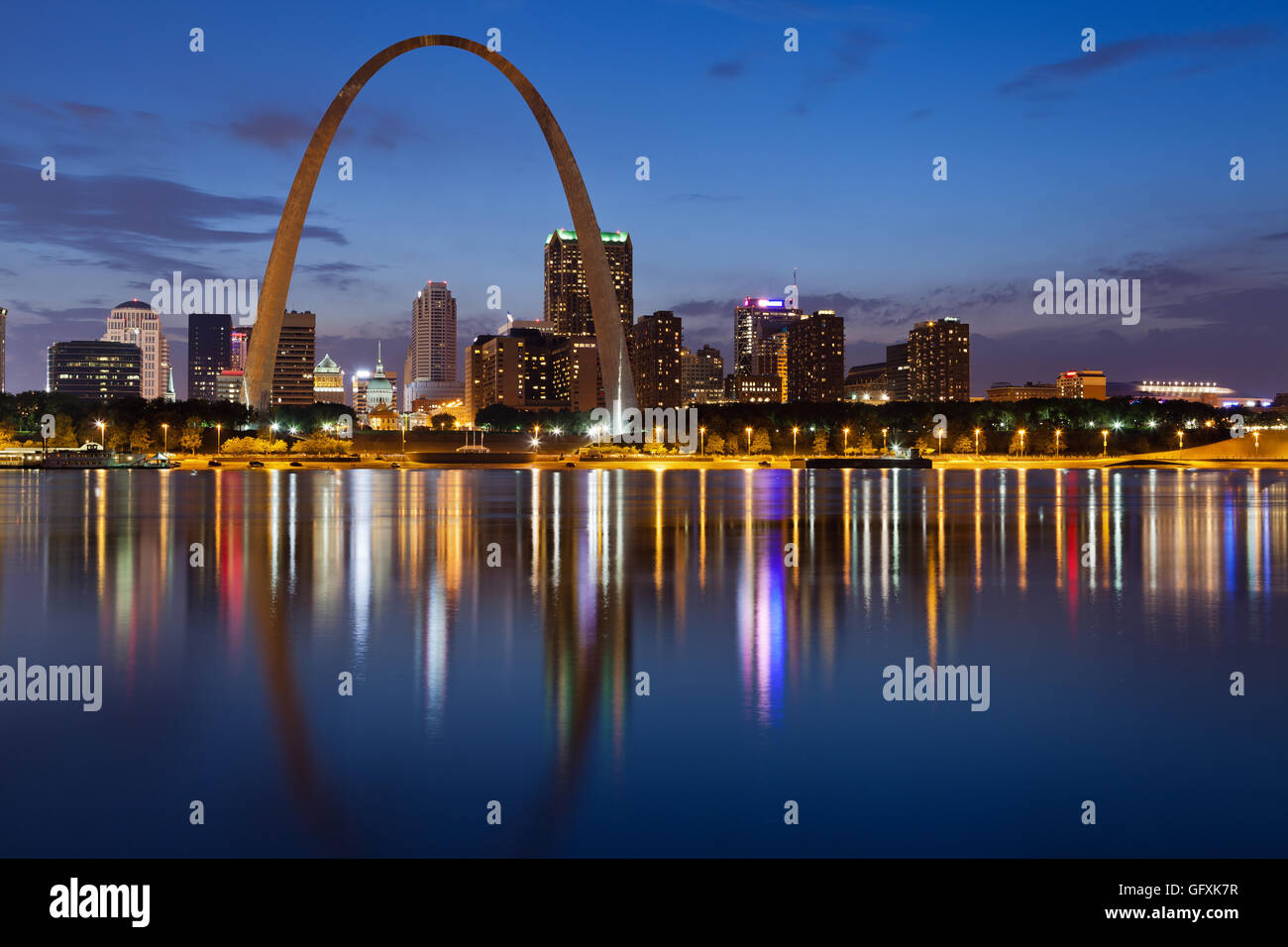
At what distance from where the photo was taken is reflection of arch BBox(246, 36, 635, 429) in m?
73.0

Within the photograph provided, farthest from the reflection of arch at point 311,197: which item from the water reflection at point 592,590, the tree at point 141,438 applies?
the water reflection at point 592,590

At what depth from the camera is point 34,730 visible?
739 centimetres

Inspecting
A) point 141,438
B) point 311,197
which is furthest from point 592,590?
point 141,438

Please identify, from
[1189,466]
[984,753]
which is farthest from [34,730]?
[1189,466]

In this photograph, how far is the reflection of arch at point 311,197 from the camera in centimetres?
7300

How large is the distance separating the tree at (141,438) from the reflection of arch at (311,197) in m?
20.1

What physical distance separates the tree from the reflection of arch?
20093 mm

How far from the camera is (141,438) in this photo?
96875mm

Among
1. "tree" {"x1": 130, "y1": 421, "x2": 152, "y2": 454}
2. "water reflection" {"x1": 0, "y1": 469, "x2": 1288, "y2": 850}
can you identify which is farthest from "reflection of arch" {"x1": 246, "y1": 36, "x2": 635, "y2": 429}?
"water reflection" {"x1": 0, "y1": 469, "x2": 1288, "y2": 850}

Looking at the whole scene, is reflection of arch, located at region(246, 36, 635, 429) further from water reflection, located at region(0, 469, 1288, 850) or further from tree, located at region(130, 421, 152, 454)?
water reflection, located at region(0, 469, 1288, 850)

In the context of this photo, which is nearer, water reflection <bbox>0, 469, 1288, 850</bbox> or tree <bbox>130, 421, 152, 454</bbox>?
water reflection <bbox>0, 469, 1288, 850</bbox>

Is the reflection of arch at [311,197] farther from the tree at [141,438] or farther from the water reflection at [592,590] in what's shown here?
the water reflection at [592,590]

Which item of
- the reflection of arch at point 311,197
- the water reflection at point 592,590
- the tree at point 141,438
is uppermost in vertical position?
the reflection of arch at point 311,197
